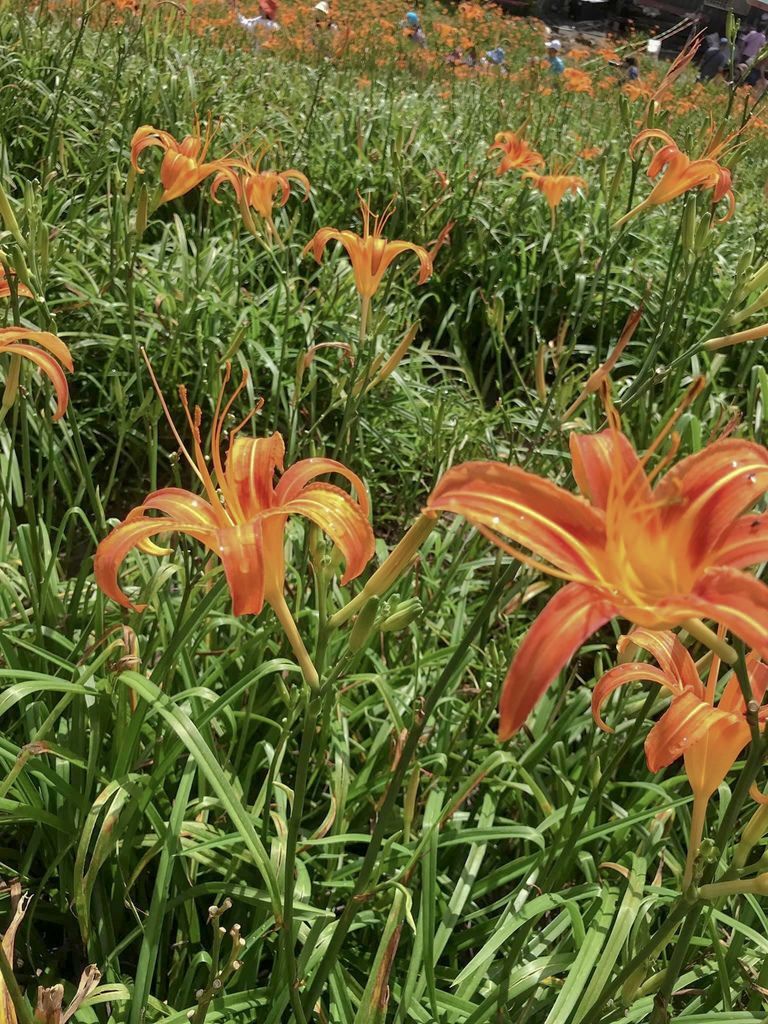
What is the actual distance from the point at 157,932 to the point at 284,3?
1223cm

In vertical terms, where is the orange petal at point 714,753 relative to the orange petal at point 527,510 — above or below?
below

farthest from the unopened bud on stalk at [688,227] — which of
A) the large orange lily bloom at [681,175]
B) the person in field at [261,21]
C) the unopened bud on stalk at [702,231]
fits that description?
the person in field at [261,21]

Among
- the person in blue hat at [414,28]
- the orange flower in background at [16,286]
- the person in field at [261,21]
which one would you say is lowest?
the orange flower in background at [16,286]

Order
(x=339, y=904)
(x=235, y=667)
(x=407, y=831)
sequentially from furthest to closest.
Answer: (x=235, y=667)
(x=339, y=904)
(x=407, y=831)

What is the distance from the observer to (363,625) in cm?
98

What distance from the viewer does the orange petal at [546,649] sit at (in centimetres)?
67

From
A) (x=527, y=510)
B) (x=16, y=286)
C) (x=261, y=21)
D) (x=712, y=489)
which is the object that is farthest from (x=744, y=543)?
(x=261, y=21)

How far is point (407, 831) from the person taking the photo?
1.65 meters

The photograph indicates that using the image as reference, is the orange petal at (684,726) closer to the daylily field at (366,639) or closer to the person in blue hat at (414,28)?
the daylily field at (366,639)

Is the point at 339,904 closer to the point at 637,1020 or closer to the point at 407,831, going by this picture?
the point at 407,831

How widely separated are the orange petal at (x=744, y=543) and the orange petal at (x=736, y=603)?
3 cm

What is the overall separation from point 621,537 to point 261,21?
9.29 meters

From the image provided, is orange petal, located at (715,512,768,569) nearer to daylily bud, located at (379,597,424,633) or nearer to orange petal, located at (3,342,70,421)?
daylily bud, located at (379,597,424,633)

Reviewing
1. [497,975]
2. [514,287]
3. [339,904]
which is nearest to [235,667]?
[339,904]
